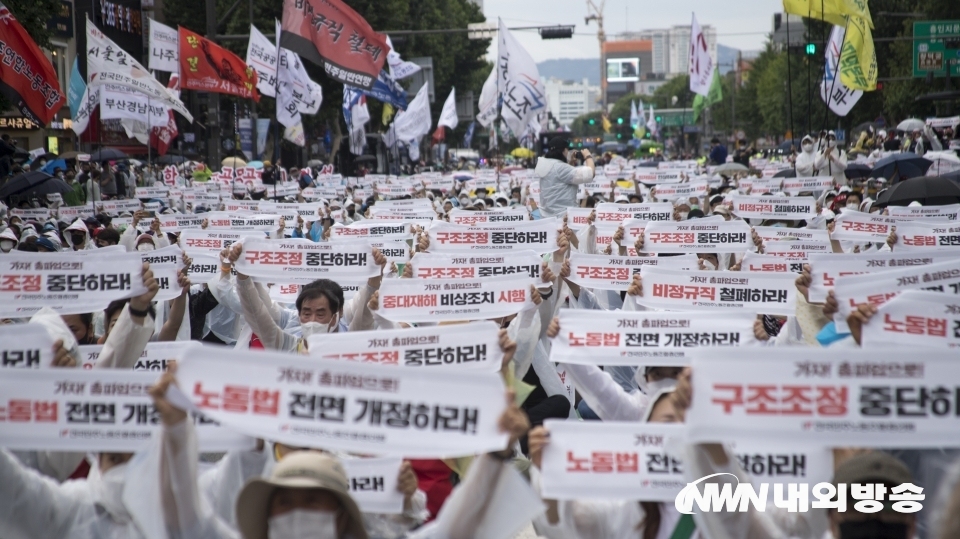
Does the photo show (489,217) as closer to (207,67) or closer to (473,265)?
(473,265)

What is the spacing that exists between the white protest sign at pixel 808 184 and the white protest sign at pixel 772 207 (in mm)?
4547

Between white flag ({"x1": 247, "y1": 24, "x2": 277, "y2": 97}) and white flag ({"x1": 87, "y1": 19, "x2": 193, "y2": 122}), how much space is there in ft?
23.6

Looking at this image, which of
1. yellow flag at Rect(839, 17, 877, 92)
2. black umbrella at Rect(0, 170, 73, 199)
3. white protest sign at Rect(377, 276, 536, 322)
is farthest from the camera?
yellow flag at Rect(839, 17, 877, 92)

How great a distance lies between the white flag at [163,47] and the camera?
21.4 metres

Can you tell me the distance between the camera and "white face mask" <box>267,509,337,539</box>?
10.9 ft

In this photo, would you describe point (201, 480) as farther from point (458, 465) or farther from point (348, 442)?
point (458, 465)

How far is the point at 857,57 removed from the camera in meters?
22.0

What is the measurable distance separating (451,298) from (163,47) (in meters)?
17.0

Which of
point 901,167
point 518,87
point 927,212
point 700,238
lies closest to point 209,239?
point 700,238

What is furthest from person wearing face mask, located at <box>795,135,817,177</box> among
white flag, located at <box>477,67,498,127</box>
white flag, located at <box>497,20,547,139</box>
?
white flag, located at <box>477,67,498,127</box>

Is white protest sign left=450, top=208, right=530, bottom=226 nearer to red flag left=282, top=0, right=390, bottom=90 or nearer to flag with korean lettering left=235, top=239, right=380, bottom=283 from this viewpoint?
flag with korean lettering left=235, top=239, right=380, bottom=283

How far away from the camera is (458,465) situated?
4965 mm

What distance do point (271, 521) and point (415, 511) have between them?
0.78 metres

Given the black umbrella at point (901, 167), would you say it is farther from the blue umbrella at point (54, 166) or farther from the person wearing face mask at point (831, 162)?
the blue umbrella at point (54, 166)
